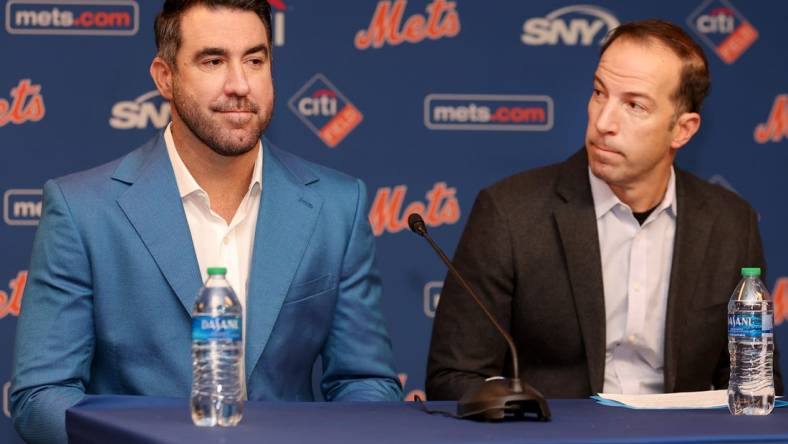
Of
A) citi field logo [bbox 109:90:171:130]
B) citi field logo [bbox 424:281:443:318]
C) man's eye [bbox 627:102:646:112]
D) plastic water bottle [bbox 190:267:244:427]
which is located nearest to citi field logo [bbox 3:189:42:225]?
citi field logo [bbox 109:90:171:130]

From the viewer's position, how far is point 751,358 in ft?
8.19

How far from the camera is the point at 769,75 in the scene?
4566 millimetres

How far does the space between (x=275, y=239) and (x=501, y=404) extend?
1.06m

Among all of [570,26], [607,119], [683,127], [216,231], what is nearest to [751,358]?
[607,119]

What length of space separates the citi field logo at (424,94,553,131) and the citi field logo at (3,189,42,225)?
133 centimetres

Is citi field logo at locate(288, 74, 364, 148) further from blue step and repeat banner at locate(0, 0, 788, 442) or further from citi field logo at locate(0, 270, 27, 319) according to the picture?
citi field logo at locate(0, 270, 27, 319)

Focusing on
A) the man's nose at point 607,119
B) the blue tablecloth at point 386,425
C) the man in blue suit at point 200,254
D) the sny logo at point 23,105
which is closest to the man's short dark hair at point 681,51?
the man's nose at point 607,119

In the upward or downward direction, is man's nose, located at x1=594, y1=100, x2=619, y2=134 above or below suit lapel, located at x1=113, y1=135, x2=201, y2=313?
above

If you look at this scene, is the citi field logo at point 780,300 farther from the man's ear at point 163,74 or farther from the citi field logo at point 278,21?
the man's ear at point 163,74

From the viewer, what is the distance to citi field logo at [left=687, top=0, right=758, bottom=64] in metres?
4.55

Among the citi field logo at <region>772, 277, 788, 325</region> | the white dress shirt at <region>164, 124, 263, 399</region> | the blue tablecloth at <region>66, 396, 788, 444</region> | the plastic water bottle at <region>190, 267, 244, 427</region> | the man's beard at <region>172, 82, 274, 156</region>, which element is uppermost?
the man's beard at <region>172, 82, 274, 156</region>

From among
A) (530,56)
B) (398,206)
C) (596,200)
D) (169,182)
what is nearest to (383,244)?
(398,206)

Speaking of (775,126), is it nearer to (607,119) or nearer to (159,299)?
(607,119)

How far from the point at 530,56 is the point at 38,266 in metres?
2.14
